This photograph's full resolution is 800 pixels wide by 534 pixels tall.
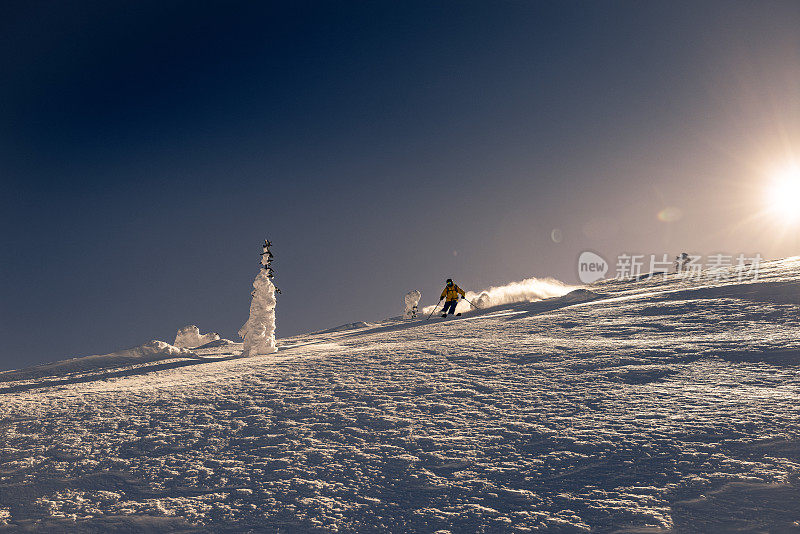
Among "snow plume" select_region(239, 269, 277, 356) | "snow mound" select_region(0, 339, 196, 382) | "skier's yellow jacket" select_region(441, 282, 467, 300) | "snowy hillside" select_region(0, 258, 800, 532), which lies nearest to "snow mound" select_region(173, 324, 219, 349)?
"snow mound" select_region(0, 339, 196, 382)

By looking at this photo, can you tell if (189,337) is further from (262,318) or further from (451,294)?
(451,294)

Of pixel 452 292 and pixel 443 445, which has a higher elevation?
pixel 452 292

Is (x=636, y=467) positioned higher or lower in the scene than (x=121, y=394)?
higher

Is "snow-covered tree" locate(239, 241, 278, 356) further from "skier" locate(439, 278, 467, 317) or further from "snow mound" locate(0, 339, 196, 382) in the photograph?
"skier" locate(439, 278, 467, 317)

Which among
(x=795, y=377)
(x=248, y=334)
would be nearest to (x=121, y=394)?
(x=248, y=334)

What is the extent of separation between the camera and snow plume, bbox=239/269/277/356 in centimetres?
1299

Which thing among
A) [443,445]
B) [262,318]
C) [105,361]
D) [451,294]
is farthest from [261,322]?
[443,445]

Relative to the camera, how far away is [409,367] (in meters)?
7.36

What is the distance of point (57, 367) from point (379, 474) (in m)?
12.2

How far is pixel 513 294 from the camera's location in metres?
21.0

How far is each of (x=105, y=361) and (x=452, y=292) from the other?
1145cm

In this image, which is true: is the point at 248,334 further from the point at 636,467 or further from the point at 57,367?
the point at 636,467

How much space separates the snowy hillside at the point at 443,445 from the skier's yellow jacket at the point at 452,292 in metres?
10.4

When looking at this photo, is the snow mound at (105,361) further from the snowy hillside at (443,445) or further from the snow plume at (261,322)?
the snowy hillside at (443,445)
